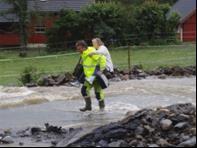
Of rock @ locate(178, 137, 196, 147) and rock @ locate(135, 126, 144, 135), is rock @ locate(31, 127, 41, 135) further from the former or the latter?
rock @ locate(178, 137, 196, 147)

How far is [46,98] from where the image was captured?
1730 centimetres

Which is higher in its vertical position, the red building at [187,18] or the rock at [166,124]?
the rock at [166,124]

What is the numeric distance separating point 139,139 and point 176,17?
45740 mm

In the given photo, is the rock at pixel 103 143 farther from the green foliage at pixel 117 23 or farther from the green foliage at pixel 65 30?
the green foliage at pixel 65 30

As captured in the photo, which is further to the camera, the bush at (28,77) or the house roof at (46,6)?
the house roof at (46,6)

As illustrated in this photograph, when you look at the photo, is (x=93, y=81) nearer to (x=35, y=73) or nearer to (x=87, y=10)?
(x=35, y=73)

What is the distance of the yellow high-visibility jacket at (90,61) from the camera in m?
14.3

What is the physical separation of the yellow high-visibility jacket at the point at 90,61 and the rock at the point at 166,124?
5.07 meters

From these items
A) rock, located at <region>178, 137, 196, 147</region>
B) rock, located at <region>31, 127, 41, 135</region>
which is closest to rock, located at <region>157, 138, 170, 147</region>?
rock, located at <region>178, 137, 196, 147</region>

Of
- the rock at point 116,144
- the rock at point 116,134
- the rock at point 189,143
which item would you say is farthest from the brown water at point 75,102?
the rock at point 189,143

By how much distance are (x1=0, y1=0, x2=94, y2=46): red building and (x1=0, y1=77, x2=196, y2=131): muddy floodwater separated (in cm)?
3923

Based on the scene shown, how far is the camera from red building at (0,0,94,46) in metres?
59.3

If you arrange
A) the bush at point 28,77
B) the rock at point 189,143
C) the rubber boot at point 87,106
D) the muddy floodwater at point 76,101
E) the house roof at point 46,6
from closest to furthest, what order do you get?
1. the rock at point 189,143
2. the muddy floodwater at point 76,101
3. the rubber boot at point 87,106
4. the bush at point 28,77
5. the house roof at point 46,6

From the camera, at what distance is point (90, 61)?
14375 mm
